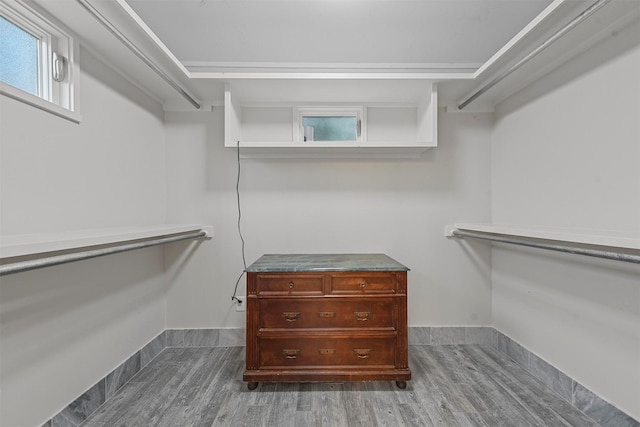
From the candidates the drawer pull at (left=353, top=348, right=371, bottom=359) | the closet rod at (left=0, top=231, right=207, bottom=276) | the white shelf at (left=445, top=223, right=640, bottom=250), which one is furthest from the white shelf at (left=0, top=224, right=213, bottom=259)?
the white shelf at (left=445, top=223, right=640, bottom=250)

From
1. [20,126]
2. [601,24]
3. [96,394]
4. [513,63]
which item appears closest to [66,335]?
[96,394]

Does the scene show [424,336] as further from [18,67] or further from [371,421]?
[18,67]

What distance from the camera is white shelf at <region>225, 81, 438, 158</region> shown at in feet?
6.79

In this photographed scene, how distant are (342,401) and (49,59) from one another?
237 cm

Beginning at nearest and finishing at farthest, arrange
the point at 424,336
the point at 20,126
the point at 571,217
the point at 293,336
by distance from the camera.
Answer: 1. the point at 20,126
2. the point at 571,217
3. the point at 293,336
4. the point at 424,336

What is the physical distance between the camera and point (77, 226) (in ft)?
4.98

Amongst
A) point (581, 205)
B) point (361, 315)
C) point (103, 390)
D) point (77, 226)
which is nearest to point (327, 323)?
point (361, 315)

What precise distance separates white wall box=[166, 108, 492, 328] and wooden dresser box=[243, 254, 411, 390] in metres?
0.61

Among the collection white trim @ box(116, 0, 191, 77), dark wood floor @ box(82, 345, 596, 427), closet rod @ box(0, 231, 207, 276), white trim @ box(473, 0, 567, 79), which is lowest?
dark wood floor @ box(82, 345, 596, 427)

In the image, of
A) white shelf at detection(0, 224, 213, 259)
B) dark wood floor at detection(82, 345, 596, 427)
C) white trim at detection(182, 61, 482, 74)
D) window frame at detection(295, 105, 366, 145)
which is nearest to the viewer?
white shelf at detection(0, 224, 213, 259)

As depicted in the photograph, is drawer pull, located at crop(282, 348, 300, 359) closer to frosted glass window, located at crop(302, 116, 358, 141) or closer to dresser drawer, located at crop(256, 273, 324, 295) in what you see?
dresser drawer, located at crop(256, 273, 324, 295)

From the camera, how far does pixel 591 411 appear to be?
1533 millimetres

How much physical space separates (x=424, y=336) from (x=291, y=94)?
2227 millimetres

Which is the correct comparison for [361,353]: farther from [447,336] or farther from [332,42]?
[332,42]
